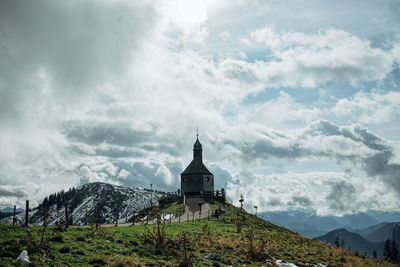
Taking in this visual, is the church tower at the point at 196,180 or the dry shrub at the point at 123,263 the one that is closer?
the dry shrub at the point at 123,263

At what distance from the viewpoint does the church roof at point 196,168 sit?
91750 millimetres

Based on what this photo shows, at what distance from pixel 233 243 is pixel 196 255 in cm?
722

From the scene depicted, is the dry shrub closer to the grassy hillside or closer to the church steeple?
the grassy hillside

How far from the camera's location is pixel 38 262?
53.9 feet

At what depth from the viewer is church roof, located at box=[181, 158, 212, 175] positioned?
9175cm

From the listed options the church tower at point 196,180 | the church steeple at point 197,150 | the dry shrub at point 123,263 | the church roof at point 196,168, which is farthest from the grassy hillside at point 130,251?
the church steeple at point 197,150

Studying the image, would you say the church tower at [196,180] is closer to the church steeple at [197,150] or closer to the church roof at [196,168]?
the church roof at [196,168]

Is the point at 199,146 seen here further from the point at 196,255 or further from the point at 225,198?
the point at 196,255

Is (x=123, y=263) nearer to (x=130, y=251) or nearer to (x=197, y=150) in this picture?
(x=130, y=251)

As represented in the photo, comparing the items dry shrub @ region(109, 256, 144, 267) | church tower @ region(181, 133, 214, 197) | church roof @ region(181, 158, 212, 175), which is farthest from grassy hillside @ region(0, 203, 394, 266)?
church roof @ region(181, 158, 212, 175)

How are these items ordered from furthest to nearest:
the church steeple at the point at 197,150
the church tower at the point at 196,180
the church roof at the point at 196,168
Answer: the church steeple at the point at 197,150, the church roof at the point at 196,168, the church tower at the point at 196,180

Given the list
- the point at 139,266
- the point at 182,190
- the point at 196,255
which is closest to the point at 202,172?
the point at 182,190

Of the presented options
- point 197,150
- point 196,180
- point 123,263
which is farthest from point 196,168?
point 123,263

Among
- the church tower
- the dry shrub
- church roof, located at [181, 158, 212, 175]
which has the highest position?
church roof, located at [181, 158, 212, 175]
